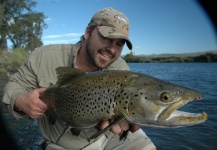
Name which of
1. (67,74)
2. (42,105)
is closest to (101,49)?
(67,74)

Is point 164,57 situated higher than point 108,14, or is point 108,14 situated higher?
point 108,14

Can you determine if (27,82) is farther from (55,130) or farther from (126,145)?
(126,145)

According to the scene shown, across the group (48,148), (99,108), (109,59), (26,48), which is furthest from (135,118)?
(26,48)

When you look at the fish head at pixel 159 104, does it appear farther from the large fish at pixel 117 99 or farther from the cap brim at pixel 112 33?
the cap brim at pixel 112 33

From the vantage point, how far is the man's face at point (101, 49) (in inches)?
134

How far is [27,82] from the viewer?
3.63m

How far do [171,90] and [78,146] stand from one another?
1759 mm

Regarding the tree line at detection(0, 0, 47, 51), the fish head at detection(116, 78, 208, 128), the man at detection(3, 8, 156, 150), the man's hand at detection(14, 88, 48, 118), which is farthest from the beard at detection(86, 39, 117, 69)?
the tree line at detection(0, 0, 47, 51)

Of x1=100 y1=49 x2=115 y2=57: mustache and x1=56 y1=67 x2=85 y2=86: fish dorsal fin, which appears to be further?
x1=100 y1=49 x2=115 y2=57: mustache

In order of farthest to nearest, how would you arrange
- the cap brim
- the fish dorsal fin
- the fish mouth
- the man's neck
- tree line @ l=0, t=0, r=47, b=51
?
tree line @ l=0, t=0, r=47, b=51, the man's neck, the cap brim, the fish dorsal fin, the fish mouth

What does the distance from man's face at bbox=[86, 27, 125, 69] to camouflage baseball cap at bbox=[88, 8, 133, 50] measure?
88 mm

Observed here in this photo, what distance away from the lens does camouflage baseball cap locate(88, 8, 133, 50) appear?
334 cm

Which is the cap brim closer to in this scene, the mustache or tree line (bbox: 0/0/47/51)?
the mustache

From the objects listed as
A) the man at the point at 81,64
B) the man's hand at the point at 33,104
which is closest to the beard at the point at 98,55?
the man at the point at 81,64
